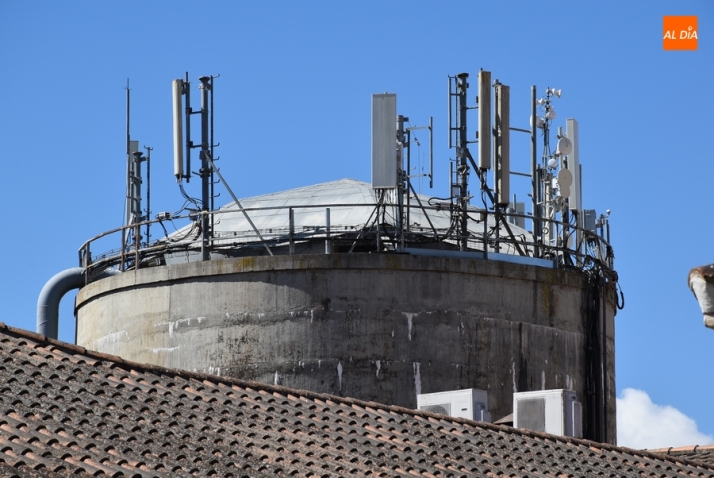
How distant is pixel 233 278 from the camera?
1230 inches

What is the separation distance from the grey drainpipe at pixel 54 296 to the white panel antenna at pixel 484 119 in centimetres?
792

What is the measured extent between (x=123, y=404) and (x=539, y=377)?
471 inches

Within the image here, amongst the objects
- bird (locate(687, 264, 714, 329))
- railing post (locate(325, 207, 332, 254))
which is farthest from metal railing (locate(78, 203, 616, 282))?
bird (locate(687, 264, 714, 329))

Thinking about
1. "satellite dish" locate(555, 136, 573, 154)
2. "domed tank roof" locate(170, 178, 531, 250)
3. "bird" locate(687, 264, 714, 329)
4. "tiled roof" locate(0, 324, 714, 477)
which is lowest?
"tiled roof" locate(0, 324, 714, 477)

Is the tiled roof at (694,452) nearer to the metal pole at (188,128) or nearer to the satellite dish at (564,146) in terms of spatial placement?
the satellite dish at (564,146)

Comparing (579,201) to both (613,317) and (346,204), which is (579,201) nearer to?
(613,317)

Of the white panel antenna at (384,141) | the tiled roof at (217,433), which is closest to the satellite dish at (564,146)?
the white panel antenna at (384,141)

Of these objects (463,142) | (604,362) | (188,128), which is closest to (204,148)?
(188,128)

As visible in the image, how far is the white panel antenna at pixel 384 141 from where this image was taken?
31984 mm

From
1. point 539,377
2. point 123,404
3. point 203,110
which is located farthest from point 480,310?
point 123,404

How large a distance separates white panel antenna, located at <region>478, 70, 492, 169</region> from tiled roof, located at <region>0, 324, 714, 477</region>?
8184mm

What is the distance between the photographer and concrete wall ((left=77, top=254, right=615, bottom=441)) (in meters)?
30.7

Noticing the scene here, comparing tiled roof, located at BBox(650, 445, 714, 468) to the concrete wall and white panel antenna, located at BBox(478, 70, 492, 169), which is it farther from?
white panel antenna, located at BBox(478, 70, 492, 169)

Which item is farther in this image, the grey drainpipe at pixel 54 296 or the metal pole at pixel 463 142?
the grey drainpipe at pixel 54 296
